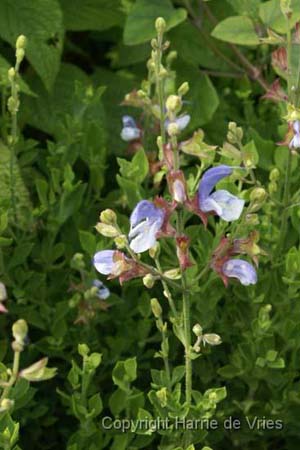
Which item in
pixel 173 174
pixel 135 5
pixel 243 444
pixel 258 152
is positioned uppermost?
pixel 173 174

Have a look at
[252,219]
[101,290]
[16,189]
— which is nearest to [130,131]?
[16,189]

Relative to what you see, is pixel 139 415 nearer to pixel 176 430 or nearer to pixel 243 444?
pixel 176 430

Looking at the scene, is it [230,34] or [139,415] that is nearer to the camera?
[139,415]

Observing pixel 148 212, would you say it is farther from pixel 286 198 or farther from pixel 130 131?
pixel 130 131

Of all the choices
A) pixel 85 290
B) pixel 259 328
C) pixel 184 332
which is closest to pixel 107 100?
pixel 85 290

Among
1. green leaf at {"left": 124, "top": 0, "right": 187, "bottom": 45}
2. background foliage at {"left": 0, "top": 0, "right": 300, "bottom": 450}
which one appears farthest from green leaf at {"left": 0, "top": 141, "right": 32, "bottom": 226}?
green leaf at {"left": 124, "top": 0, "right": 187, "bottom": 45}

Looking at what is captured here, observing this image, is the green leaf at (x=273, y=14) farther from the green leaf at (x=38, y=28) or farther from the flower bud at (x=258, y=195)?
the flower bud at (x=258, y=195)
